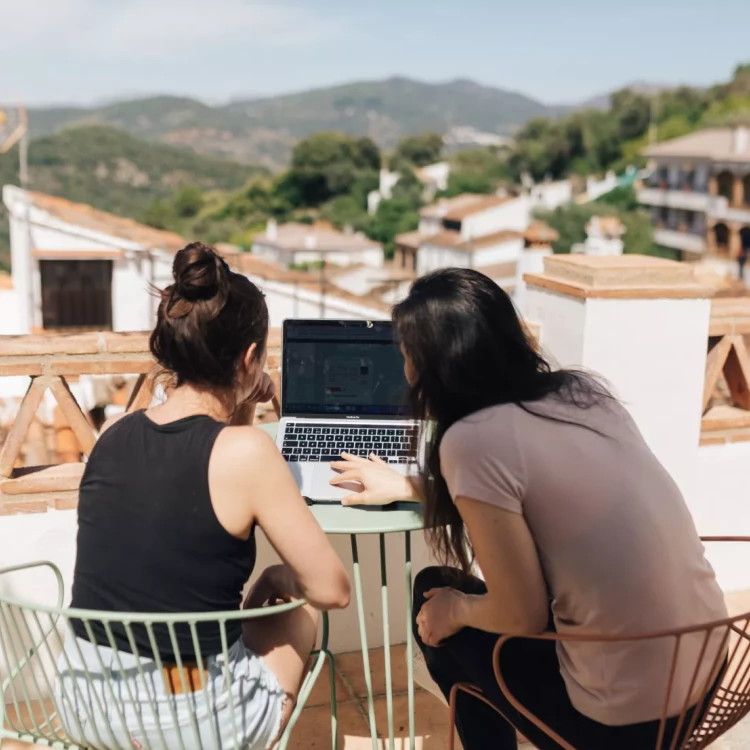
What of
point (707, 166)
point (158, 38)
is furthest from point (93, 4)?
point (707, 166)

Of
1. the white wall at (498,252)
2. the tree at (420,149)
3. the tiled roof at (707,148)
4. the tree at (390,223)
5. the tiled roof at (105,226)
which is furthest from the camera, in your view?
the tree at (420,149)

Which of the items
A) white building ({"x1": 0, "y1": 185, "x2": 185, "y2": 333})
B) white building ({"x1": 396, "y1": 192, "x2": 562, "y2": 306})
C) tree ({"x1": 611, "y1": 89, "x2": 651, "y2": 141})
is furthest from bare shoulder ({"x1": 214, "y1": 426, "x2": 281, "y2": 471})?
tree ({"x1": 611, "y1": 89, "x2": 651, "y2": 141})

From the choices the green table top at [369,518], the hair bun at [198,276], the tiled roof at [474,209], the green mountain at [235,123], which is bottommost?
the tiled roof at [474,209]

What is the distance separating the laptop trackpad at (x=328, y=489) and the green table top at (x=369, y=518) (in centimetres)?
2

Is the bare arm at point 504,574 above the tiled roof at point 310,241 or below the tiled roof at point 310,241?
above

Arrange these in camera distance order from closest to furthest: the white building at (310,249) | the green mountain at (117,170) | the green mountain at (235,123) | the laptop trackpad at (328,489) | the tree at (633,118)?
the laptop trackpad at (328,489) < the white building at (310,249) < the green mountain at (117,170) < the tree at (633,118) < the green mountain at (235,123)

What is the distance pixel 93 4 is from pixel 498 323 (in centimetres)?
13195

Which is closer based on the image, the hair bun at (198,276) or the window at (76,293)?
the hair bun at (198,276)

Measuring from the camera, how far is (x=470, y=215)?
53.8m

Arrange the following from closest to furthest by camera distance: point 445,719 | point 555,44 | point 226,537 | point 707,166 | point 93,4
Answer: point 226,537, point 445,719, point 707,166, point 93,4, point 555,44

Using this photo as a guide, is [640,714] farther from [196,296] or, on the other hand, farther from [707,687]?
[196,296]

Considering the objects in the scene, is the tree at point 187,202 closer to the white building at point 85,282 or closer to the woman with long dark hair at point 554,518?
the white building at point 85,282

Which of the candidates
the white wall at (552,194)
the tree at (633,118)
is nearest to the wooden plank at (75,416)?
the white wall at (552,194)

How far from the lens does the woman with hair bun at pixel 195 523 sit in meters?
1.55
